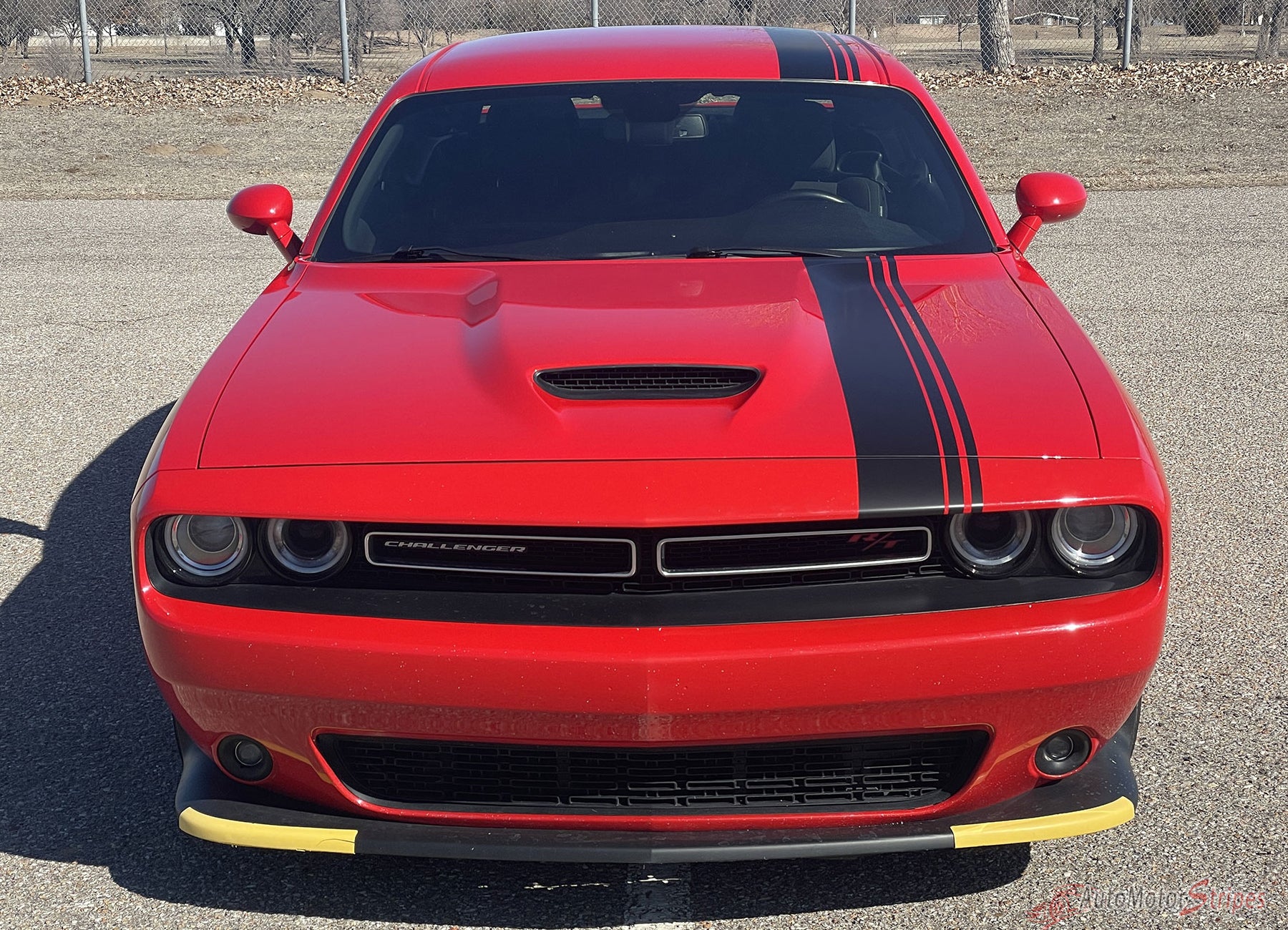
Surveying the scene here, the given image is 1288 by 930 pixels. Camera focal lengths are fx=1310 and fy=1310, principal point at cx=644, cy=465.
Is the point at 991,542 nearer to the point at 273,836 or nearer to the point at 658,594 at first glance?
the point at 658,594

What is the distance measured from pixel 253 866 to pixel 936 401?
65.0 inches

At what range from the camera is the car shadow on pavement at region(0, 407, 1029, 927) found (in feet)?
8.37

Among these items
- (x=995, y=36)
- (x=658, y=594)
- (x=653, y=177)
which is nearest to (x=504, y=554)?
(x=658, y=594)

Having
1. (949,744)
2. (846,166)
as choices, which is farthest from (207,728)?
(846,166)

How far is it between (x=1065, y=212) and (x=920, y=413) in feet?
5.27

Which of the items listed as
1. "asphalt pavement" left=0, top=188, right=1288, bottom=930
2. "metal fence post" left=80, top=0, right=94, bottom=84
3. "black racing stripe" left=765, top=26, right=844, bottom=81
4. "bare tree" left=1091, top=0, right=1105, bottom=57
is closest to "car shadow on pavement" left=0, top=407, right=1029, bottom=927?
"asphalt pavement" left=0, top=188, right=1288, bottom=930

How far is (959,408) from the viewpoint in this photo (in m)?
2.37

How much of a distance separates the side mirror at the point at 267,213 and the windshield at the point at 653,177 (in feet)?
0.83

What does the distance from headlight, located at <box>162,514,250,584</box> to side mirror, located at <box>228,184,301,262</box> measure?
1536 millimetres

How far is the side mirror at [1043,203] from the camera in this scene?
143 inches

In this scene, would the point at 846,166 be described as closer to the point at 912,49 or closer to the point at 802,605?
the point at 802,605

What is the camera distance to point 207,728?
2350mm

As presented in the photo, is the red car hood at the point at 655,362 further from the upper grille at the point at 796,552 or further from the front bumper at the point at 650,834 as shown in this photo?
the front bumper at the point at 650,834

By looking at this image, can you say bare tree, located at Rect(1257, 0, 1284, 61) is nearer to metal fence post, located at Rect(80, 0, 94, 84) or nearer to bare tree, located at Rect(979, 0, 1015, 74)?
bare tree, located at Rect(979, 0, 1015, 74)
